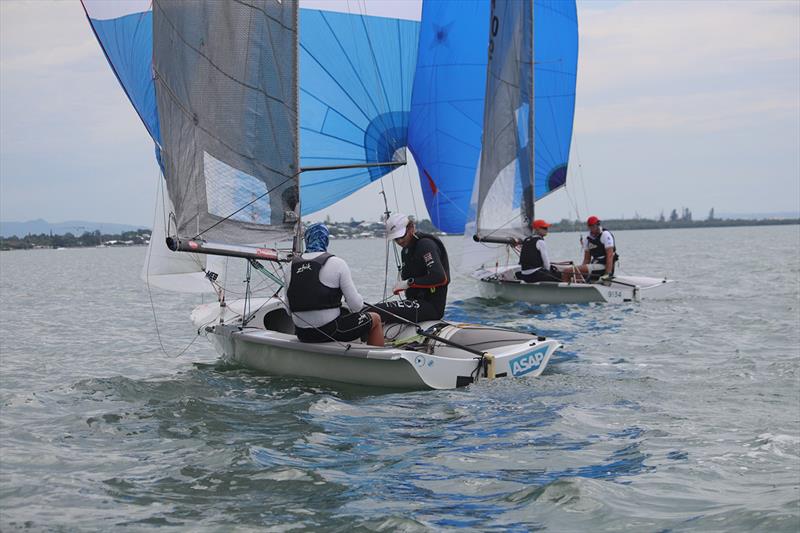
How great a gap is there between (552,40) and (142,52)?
39.4 feet

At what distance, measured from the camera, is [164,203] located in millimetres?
10203

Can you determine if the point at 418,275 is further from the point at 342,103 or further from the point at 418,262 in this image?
the point at 342,103

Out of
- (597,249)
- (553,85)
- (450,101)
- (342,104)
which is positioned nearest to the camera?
(342,104)

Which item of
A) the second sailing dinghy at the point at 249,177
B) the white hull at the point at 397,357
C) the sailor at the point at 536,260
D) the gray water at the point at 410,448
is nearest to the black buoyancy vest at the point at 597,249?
the sailor at the point at 536,260

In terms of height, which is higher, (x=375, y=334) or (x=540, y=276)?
(x=540, y=276)

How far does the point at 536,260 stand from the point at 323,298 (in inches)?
365

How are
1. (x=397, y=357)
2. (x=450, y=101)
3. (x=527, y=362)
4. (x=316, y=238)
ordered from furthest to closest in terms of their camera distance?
(x=450, y=101)
(x=527, y=362)
(x=316, y=238)
(x=397, y=357)

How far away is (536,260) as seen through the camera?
16562 mm

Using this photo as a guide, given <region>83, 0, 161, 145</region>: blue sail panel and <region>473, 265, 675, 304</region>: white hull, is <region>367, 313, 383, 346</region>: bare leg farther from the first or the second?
<region>473, 265, 675, 304</region>: white hull

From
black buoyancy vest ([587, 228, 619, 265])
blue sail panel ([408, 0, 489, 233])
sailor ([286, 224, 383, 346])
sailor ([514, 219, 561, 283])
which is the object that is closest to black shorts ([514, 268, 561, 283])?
sailor ([514, 219, 561, 283])

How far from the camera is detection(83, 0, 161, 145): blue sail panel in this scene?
10.1 m

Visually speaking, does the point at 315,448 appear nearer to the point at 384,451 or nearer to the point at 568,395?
the point at 384,451

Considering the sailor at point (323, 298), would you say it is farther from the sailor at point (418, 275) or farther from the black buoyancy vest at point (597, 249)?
the black buoyancy vest at point (597, 249)

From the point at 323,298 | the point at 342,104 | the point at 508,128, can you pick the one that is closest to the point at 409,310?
the point at 323,298
